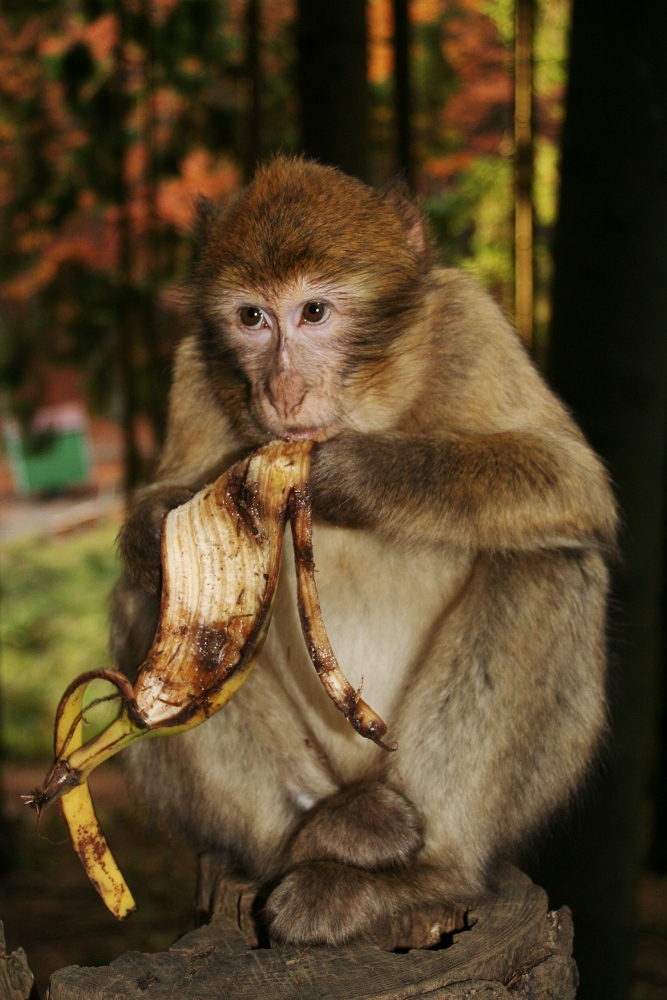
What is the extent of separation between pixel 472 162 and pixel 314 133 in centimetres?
560

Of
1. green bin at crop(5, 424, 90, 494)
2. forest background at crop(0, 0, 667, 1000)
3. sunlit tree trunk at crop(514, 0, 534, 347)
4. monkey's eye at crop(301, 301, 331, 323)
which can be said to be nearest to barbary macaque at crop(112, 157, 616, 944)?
monkey's eye at crop(301, 301, 331, 323)

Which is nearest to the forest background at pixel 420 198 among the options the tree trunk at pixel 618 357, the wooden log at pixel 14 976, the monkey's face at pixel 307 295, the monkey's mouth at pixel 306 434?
the tree trunk at pixel 618 357

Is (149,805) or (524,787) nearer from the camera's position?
(524,787)

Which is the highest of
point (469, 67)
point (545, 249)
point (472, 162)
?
point (469, 67)

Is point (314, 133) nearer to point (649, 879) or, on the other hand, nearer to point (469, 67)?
point (649, 879)

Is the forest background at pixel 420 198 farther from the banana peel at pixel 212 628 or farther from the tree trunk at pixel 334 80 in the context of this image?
the banana peel at pixel 212 628

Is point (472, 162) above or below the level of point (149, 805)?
above

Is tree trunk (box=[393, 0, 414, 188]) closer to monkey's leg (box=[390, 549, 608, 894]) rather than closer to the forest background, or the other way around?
the forest background

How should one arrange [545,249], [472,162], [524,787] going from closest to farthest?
[524,787]
[545,249]
[472,162]

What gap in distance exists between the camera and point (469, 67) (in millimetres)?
9758

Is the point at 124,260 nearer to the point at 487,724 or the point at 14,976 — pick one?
the point at 487,724

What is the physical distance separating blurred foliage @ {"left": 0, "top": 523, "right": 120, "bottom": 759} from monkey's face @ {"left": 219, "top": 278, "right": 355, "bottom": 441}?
6.54 m

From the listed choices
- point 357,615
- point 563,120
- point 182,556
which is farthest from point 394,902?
Answer: point 563,120

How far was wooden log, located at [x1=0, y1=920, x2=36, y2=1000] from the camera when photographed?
78.7 inches
